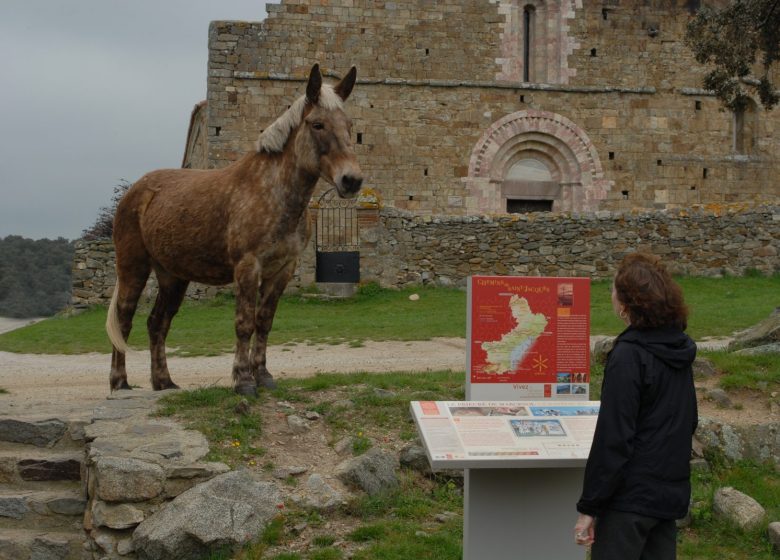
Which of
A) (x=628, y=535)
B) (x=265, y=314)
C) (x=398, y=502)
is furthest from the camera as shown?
(x=265, y=314)

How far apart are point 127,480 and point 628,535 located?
3.16 meters

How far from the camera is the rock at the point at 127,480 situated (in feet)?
16.4

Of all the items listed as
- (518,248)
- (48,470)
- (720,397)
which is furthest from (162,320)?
(518,248)

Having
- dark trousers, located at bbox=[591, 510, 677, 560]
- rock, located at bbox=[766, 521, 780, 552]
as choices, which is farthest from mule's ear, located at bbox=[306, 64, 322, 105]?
rock, located at bbox=[766, 521, 780, 552]

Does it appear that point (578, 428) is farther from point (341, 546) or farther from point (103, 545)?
point (103, 545)

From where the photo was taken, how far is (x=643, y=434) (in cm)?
339

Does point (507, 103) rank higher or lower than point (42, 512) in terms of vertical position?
higher

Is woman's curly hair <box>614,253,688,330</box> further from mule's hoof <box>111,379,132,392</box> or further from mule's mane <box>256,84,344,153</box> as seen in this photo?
Answer: mule's hoof <box>111,379,132,392</box>

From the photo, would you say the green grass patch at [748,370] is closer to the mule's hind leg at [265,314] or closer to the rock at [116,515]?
the mule's hind leg at [265,314]

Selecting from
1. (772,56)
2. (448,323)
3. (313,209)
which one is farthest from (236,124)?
(772,56)

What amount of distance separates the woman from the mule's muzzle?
2496mm

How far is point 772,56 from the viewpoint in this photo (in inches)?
444

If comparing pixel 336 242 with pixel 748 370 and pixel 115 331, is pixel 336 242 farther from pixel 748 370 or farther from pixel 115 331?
pixel 748 370

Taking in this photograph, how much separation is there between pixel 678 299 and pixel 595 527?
41.4 inches
